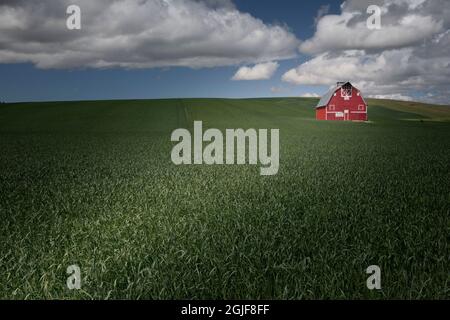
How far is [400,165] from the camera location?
20422mm

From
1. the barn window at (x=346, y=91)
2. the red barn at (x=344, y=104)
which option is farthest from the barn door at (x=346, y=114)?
the barn window at (x=346, y=91)

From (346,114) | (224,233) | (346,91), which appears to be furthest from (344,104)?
(224,233)

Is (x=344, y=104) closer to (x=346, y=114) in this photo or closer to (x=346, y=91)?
(x=346, y=114)

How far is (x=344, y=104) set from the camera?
8800cm

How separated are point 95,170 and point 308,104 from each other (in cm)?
11457

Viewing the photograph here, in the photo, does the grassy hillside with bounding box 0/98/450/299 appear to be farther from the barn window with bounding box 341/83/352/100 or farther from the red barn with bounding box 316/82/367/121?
the barn window with bounding box 341/83/352/100

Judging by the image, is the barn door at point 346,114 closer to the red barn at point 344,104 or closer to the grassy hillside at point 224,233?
the red barn at point 344,104

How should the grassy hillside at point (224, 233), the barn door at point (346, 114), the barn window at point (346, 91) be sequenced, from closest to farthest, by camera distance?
the grassy hillside at point (224, 233) < the barn window at point (346, 91) < the barn door at point (346, 114)

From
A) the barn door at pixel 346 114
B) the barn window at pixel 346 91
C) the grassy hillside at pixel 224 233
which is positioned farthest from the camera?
the barn door at pixel 346 114

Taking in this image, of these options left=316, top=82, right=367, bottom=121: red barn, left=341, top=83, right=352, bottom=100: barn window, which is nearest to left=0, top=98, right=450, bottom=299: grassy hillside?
left=316, top=82, right=367, bottom=121: red barn

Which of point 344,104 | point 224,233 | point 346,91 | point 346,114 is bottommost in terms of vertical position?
point 224,233

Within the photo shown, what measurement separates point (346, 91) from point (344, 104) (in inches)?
108

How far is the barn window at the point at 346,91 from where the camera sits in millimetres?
87688
